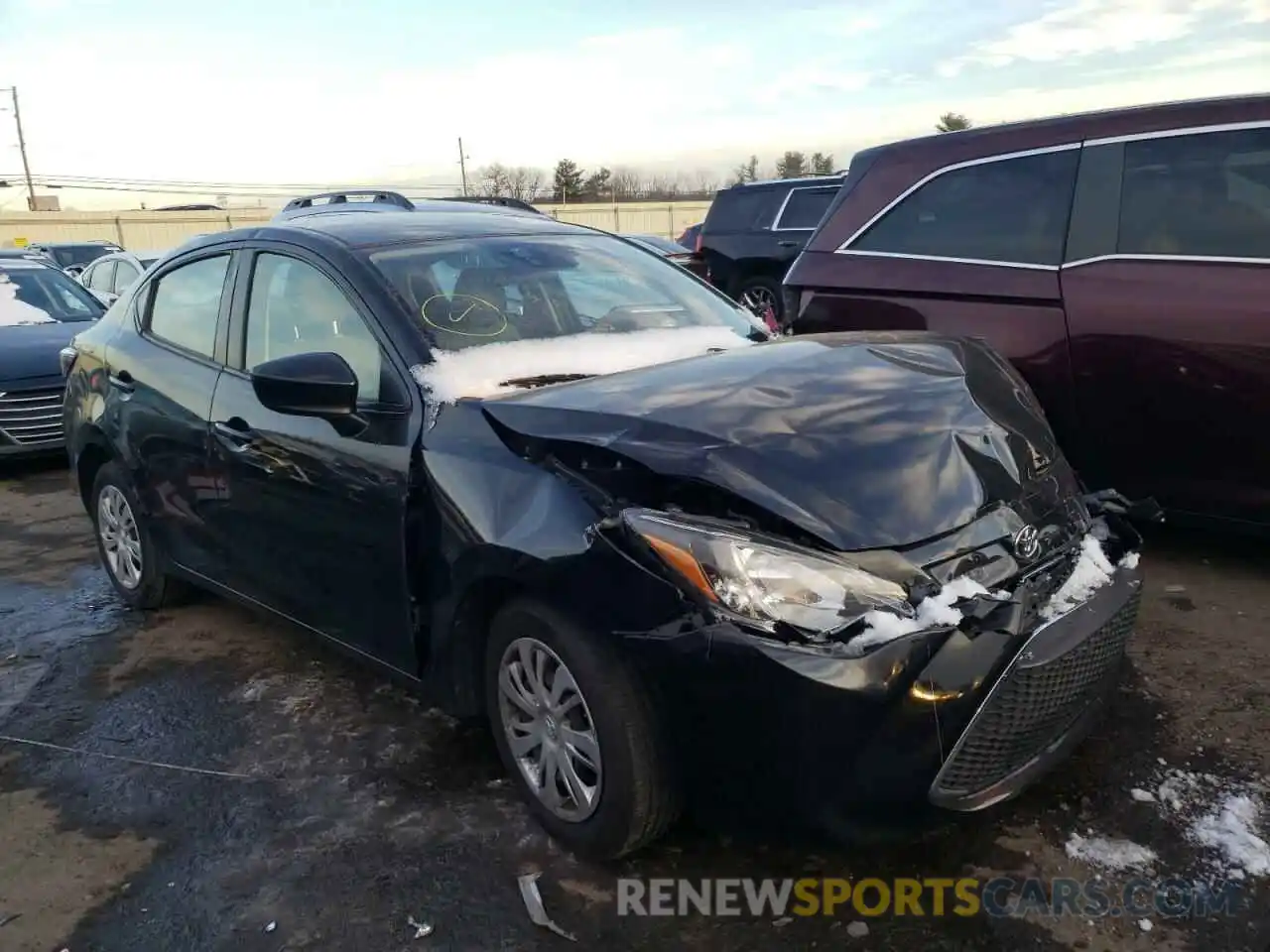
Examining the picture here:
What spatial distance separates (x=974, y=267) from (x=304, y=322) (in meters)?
2.82

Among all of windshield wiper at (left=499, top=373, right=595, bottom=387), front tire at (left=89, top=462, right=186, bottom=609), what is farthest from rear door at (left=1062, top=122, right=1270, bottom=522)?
front tire at (left=89, top=462, right=186, bottom=609)

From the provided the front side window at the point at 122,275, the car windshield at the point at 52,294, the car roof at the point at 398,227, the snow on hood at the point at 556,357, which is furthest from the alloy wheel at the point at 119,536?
the front side window at the point at 122,275

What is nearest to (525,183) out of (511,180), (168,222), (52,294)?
(511,180)

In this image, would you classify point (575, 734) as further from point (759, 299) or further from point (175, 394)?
point (759, 299)

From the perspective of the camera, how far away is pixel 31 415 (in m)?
7.59

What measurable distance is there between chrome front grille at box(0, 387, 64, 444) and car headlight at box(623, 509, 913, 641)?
678 cm

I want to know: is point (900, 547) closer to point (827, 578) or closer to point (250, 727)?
point (827, 578)

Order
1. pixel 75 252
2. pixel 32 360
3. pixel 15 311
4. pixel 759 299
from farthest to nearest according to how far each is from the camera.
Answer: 1. pixel 75 252
2. pixel 759 299
3. pixel 15 311
4. pixel 32 360

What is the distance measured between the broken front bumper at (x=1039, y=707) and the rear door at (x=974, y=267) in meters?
1.88

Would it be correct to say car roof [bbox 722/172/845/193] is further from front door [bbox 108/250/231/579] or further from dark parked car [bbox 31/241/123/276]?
dark parked car [bbox 31/241/123/276]

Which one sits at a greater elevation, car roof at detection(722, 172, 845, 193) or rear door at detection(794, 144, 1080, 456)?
car roof at detection(722, 172, 845, 193)

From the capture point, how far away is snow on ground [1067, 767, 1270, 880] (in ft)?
8.18

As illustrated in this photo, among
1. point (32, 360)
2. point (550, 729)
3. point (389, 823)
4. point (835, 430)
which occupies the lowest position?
point (389, 823)

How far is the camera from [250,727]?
11.7 ft
